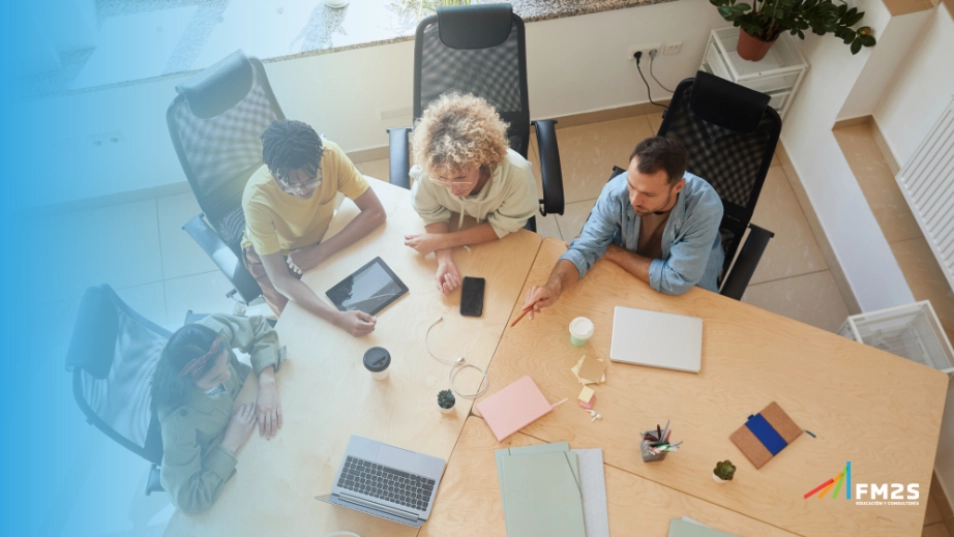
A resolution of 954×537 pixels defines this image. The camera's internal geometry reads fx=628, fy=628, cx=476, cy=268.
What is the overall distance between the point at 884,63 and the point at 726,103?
1030mm

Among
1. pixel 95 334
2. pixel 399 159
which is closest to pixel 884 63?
pixel 399 159

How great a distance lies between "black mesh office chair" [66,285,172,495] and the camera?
1732 mm

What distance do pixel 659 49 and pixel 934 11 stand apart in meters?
1.16

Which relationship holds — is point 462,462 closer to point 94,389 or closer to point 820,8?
point 94,389

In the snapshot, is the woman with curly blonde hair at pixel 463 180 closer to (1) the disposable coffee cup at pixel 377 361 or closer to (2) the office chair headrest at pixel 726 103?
(1) the disposable coffee cup at pixel 377 361

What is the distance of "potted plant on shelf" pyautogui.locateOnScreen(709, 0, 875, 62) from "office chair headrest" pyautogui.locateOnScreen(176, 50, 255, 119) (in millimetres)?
2068

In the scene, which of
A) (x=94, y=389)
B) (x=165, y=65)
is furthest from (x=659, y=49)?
(x=94, y=389)

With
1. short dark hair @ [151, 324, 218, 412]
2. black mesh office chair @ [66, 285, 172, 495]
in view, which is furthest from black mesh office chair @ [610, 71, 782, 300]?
black mesh office chair @ [66, 285, 172, 495]

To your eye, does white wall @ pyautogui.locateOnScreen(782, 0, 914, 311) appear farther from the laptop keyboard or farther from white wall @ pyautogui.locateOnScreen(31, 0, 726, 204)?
the laptop keyboard

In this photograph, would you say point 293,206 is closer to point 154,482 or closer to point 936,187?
point 154,482

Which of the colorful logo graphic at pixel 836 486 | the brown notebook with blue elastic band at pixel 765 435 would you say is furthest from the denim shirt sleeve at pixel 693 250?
the colorful logo graphic at pixel 836 486

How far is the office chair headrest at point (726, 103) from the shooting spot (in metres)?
2.10

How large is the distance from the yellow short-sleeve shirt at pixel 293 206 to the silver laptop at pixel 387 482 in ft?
2.60

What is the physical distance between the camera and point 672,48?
127 inches
